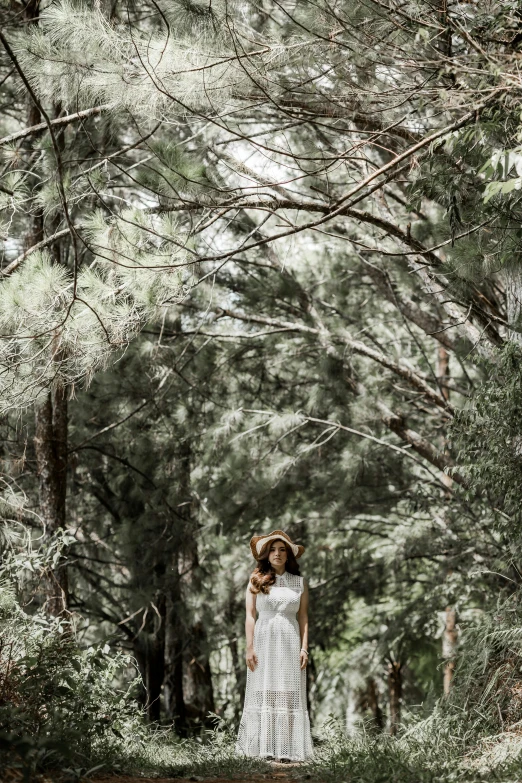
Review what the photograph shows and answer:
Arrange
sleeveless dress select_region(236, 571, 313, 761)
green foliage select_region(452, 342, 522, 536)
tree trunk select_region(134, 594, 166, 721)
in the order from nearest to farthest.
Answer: green foliage select_region(452, 342, 522, 536)
sleeveless dress select_region(236, 571, 313, 761)
tree trunk select_region(134, 594, 166, 721)

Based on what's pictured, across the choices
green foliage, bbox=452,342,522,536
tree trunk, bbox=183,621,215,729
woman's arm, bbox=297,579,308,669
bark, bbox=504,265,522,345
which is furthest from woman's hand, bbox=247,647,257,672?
tree trunk, bbox=183,621,215,729

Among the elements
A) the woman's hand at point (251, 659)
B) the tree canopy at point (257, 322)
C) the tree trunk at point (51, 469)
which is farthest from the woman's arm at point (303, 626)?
the tree trunk at point (51, 469)

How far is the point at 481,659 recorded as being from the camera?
18.3 ft

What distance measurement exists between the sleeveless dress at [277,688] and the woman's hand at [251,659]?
0.13ft

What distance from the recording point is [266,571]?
6.05 m

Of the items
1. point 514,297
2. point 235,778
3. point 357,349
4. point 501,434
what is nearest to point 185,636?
point 357,349

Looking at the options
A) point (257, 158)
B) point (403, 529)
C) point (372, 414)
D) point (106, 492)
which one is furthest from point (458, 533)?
point (257, 158)

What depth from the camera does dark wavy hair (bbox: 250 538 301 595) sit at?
19.5ft

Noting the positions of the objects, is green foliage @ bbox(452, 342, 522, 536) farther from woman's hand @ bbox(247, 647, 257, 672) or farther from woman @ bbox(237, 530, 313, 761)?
woman's hand @ bbox(247, 647, 257, 672)

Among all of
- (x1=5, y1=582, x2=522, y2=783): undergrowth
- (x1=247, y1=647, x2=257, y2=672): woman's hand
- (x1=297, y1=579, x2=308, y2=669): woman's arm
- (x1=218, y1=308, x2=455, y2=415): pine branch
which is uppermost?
(x1=218, y1=308, x2=455, y2=415): pine branch

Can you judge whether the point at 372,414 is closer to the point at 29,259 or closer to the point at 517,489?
the point at 517,489

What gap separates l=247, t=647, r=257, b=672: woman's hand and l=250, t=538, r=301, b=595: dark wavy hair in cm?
38

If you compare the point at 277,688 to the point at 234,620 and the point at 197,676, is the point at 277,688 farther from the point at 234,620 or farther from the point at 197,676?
the point at 234,620

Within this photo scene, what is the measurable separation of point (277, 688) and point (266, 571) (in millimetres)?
760
